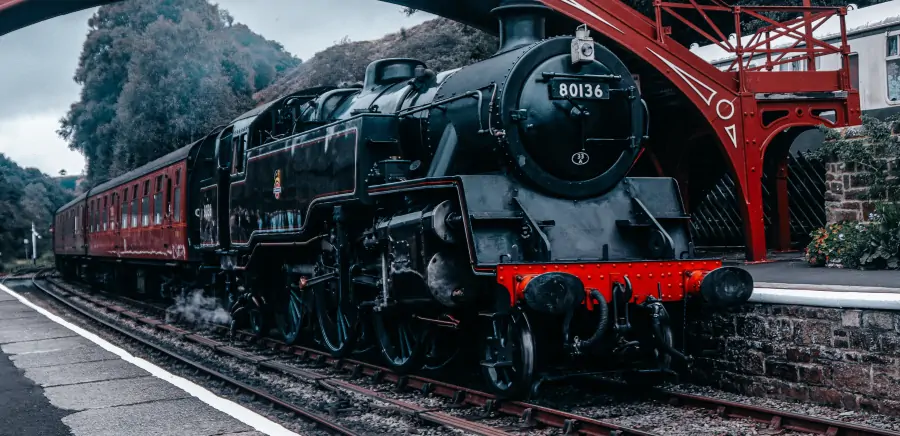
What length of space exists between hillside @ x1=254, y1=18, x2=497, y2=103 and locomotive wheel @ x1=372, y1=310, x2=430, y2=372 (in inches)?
495

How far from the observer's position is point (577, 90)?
6961 millimetres

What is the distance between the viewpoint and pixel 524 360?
20.1ft

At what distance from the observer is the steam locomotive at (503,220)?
20.9 ft

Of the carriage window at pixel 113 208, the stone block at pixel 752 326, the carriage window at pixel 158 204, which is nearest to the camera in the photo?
the stone block at pixel 752 326

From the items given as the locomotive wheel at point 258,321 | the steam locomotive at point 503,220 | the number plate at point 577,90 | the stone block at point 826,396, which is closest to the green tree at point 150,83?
the locomotive wheel at point 258,321

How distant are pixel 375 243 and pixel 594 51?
2.60 meters

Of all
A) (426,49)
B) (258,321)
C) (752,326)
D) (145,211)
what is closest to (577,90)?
(752,326)

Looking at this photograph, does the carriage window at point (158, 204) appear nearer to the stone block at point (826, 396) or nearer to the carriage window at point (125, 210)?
the carriage window at point (125, 210)

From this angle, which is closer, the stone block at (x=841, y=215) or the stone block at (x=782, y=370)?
the stone block at (x=782, y=370)

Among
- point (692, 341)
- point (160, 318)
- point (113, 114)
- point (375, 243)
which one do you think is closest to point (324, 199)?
point (375, 243)

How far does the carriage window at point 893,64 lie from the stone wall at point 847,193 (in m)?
4.62

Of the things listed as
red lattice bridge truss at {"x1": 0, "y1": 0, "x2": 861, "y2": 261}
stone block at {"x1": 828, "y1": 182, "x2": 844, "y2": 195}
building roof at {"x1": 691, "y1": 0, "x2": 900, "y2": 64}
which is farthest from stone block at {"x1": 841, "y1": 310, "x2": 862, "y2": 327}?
building roof at {"x1": 691, "y1": 0, "x2": 900, "y2": 64}

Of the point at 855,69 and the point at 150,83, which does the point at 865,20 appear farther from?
the point at 150,83

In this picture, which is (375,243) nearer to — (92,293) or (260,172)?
(260,172)
